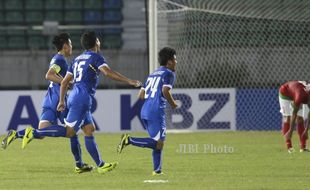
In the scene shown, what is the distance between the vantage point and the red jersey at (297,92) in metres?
14.7

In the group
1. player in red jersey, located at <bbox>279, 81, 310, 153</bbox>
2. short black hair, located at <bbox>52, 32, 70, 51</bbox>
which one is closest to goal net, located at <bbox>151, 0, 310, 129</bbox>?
player in red jersey, located at <bbox>279, 81, 310, 153</bbox>

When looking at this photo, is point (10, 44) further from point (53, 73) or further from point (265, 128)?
point (53, 73)

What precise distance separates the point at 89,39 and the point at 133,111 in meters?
9.30

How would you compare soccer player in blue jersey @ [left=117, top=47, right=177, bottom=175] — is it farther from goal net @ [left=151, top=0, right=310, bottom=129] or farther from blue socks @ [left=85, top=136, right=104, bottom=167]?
goal net @ [left=151, top=0, right=310, bottom=129]

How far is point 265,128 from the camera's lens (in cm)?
2053

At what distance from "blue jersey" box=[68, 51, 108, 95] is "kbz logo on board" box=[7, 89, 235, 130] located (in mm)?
9093

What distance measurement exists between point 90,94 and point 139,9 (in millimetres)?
15469

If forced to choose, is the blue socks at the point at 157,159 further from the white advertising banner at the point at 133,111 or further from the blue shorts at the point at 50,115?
the white advertising banner at the point at 133,111

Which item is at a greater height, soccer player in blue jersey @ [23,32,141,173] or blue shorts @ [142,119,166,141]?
soccer player in blue jersey @ [23,32,141,173]

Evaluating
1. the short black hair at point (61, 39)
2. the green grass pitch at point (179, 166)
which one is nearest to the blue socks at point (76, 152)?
the green grass pitch at point (179, 166)

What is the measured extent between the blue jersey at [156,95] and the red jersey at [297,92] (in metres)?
4.26

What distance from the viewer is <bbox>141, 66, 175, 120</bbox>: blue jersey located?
1084cm

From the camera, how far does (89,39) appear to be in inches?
435

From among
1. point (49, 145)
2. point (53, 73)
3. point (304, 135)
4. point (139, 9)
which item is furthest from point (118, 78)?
point (139, 9)
